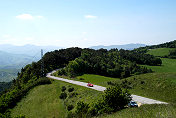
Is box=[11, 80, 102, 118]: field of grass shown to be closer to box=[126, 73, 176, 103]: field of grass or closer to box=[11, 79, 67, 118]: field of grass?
box=[11, 79, 67, 118]: field of grass

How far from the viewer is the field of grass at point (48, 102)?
37.8 meters

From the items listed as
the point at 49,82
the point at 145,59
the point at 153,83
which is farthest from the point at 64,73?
the point at 145,59

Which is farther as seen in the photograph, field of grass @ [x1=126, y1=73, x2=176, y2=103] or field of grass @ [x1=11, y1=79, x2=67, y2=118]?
field of grass @ [x1=11, y1=79, x2=67, y2=118]

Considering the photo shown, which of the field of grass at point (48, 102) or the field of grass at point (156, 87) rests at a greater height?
the field of grass at point (156, 87)

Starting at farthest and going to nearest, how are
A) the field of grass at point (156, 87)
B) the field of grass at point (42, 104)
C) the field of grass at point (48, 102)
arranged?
the field of grass at point (42, 104) < the field of grass at point (48, 102) < the field of grass at point (156, 87)

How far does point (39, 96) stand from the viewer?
49844mm

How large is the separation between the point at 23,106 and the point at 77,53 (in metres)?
90.6

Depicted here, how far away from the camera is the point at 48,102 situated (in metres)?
45.0

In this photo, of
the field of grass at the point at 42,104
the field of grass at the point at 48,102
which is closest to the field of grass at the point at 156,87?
the field of grass at the point at 48,102

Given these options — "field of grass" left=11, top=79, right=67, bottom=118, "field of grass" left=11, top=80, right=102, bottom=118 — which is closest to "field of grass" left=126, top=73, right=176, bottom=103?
"field of grass" left=11, top=80, right=102, bottom=118

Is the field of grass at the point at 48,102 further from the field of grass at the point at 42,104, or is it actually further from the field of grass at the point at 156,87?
the field of grass at the point at 156,87

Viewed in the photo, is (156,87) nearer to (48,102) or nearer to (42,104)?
(48,102)

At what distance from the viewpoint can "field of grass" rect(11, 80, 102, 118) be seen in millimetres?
37750

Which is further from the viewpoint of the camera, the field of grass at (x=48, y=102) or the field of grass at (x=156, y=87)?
the field of grass at (x=48, y=102)
